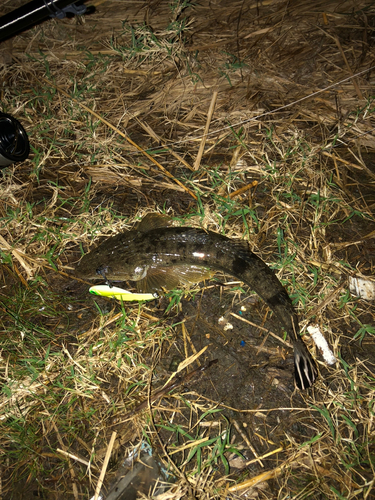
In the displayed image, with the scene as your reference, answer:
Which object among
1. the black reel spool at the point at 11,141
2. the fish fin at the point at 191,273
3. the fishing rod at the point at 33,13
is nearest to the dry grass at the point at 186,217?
the fish fin at the point at 191,273

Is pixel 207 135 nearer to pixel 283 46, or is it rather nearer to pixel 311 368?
pixel 283 46

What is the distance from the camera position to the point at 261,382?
9.94ft

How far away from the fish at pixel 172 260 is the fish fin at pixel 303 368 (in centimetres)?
23

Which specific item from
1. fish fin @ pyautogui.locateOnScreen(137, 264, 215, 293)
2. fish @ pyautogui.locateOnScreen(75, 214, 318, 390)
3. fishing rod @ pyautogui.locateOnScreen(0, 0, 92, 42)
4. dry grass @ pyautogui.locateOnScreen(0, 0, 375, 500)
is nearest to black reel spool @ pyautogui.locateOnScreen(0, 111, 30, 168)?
dry grass @ pyautogui.locateOnScreen(0, 0, 375, 500)

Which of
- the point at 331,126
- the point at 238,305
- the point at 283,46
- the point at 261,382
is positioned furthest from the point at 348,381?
the point at 283,46

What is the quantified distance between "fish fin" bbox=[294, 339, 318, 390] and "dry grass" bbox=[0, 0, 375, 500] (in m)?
0.17

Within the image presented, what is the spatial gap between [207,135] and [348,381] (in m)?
2.95

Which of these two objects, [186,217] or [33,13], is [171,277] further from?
[33,13]

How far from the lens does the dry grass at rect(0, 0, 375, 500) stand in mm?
2869

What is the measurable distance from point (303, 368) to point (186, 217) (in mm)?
1853

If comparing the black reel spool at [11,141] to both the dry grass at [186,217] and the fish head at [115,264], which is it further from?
the fish head at [115,264]

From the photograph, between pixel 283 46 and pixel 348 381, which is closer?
pixel 348 381

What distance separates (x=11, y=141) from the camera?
374 centimetres

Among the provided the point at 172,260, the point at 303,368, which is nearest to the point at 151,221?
the point at 172,260
